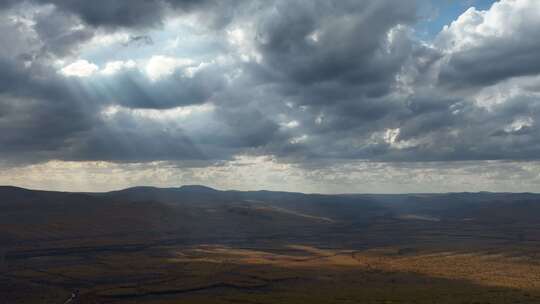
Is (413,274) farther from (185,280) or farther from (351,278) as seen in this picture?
(185,280)

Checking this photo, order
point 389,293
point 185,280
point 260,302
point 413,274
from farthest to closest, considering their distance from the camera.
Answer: point 413,274 < point 185,280 < point 389,293 < point 260,302

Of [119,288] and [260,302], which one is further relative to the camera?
[119,288]

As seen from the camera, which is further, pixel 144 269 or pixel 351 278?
pixel 144 269

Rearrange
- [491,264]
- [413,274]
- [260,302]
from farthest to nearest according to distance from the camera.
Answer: [491,264] < [413,274] < [260,302]

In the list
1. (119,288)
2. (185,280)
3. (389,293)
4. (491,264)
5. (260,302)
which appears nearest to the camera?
(260,302)

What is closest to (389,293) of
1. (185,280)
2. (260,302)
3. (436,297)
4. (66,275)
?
(436,297)

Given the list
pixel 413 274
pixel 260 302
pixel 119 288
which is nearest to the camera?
pixel 260 302

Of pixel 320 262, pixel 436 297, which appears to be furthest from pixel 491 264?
pixel 436 297

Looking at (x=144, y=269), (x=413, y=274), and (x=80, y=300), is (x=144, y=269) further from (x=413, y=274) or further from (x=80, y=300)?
(x=413, y=274)
